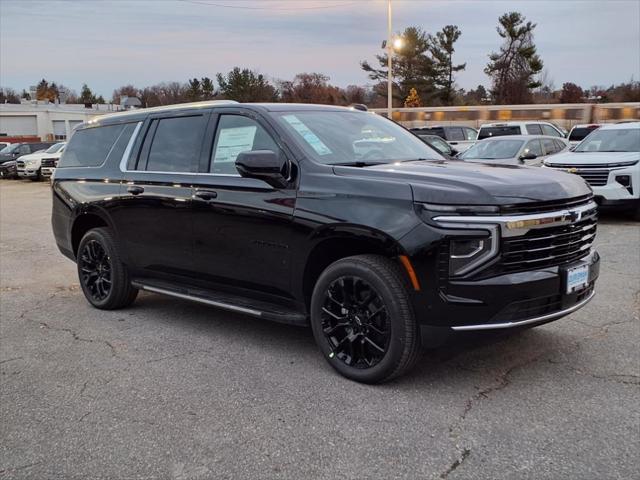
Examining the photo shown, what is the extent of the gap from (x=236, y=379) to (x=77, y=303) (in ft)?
9.78

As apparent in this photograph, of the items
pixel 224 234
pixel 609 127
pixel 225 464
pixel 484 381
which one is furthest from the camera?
pixel 609 127

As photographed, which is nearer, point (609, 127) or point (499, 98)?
point (609, 127)

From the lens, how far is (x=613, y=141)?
1191 centimetres

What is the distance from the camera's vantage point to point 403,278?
3.79m

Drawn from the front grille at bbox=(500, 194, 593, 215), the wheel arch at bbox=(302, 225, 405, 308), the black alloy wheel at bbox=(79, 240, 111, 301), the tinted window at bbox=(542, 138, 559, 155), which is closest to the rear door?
the black alloy wheel at bbox=(79, 240, 111, 301)

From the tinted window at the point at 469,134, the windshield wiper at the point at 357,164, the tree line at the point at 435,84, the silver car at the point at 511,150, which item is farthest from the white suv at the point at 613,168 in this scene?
the tree line at the point at 435,84

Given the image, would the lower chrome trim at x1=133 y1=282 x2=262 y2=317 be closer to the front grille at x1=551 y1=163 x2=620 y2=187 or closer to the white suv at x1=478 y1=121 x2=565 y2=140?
the front grille at x1=551 y1=163 x2=620 y2=187

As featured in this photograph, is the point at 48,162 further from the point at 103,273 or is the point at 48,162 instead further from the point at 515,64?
the point at 515,64

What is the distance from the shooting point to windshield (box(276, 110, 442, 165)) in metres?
4.50

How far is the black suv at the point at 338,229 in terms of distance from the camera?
142 inches

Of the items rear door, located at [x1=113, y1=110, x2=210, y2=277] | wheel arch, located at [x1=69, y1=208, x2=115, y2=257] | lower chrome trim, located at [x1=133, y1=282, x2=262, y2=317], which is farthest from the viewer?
wheel arch, located at [x1=69, y1=208, x2=115, y2=257]

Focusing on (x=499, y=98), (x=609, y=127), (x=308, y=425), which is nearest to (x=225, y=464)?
(x=308, y=425)

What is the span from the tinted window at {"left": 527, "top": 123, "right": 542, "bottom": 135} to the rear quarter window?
15.7 meters

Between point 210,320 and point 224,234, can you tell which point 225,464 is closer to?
point 224,234
